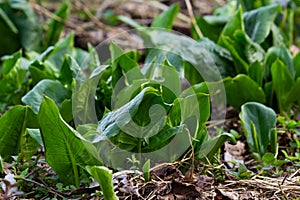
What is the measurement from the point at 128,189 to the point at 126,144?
0.56 ft

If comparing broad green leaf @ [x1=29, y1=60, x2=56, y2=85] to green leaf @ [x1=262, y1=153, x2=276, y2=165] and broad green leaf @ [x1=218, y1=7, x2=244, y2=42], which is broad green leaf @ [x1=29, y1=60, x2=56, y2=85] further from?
green leaf @ [x1=262, y1=153, x2=276, y2=165]

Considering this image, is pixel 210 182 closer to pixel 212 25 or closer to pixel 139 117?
pixel 139 117

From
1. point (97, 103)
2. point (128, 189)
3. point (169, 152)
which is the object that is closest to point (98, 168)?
point (128, 189)

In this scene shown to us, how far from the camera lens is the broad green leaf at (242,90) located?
2084 mm

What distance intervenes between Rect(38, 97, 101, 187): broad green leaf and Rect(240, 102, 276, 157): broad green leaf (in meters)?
0.56

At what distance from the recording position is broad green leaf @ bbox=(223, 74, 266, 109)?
2.08 m

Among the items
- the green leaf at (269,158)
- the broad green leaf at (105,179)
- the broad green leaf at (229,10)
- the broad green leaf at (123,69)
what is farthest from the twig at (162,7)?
the broad green leaf at (105,179)

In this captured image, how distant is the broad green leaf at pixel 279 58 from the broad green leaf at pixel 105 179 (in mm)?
1111

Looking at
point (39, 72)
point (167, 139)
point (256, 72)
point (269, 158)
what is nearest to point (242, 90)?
point (256, 72)

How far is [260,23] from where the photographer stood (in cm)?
237

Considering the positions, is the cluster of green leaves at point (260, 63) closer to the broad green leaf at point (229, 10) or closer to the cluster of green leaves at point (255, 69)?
the cluster of green leaves at point (255, 69)

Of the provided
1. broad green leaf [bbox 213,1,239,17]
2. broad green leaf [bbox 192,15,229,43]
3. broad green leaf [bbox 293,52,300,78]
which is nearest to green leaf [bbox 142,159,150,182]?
broad green leaf [bbox 293,52,300,78]

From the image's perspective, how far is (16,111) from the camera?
1.63 meters

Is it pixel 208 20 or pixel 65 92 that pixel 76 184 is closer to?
pixel 65 92
